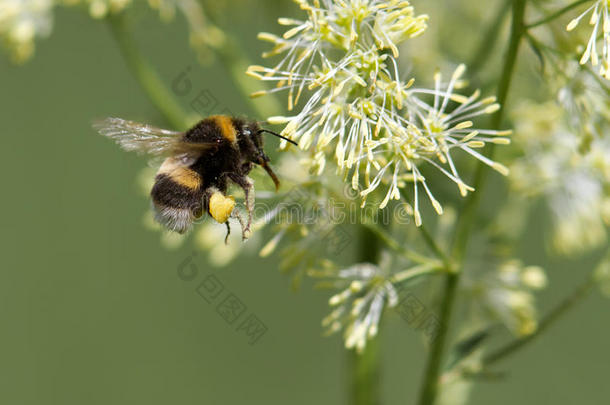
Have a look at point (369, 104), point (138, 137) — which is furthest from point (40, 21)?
point (369, 104)

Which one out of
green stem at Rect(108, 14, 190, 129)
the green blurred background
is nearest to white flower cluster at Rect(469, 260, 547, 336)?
green stem at Rect(108, 14, 190, 129)

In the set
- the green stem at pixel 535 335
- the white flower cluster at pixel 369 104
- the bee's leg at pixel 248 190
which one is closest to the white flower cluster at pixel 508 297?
the green stem at pixel 535 335

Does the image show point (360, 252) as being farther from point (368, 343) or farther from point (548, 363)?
point (548, 363)

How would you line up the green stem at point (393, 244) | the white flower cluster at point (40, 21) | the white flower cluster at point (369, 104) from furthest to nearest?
the white flower cluster at point (40, 21), the green stem at point (393, 244), the white flower cluster at point (369, 104)

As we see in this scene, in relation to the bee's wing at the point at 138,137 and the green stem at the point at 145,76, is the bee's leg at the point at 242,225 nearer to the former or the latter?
the bee's wing at the point at 138,137

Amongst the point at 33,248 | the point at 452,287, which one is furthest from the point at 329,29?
the point at 33,248

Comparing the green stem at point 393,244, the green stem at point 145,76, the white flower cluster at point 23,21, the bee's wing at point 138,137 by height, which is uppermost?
the white flower cluster at point 23,21

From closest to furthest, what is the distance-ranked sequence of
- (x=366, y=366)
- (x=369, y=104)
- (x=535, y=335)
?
(x=369, y=104) < (x=535, y=335) < (x=366, y=366)

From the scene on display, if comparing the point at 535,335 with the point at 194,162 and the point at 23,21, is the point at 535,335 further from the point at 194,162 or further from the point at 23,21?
the point at 23,21
